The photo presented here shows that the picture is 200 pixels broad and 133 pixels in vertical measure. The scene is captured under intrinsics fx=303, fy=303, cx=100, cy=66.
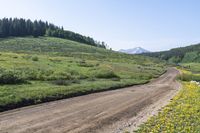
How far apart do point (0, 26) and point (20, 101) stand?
17335 centimetres

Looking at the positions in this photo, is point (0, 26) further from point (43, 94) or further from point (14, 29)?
point (43, 94)

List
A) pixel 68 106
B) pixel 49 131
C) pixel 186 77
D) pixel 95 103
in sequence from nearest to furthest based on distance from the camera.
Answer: pixel 49 131 < pixel 68 106 < pixel 95 103 < pixel 186 77

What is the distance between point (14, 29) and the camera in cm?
19300

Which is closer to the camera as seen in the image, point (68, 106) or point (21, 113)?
point (21, 113)

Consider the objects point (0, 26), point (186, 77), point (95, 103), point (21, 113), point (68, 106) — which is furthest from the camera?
point (0, 26)

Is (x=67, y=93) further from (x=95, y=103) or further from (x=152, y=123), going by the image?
(x=152, y=123)

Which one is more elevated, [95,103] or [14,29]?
[14,29]

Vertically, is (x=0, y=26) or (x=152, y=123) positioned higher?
(x=0, y=26)

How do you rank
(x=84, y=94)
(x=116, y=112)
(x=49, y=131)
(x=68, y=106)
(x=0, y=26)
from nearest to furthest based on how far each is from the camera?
1. (x=49, y=131)
2. (x=116, y=112)
3. (x=68, y=106)
4. (x=84, y=94)
5. (x=0, y=26)

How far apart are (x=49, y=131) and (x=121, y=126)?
4.18 meters

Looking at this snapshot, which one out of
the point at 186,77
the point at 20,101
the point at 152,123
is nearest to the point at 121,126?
the point at 152,123

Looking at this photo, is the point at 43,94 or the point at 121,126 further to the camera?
the point at 43,94

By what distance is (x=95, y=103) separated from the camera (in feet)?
78.0

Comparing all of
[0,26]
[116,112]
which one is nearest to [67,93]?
[116,112]
